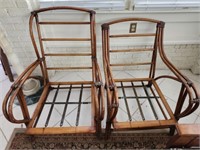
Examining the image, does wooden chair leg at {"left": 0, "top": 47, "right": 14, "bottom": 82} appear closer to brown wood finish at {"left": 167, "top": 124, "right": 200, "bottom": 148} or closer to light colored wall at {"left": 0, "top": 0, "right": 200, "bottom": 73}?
light colored wall at {"left": 0, "top": 0, "right": 200, "bottom": 73}

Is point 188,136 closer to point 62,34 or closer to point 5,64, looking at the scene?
point 62,34

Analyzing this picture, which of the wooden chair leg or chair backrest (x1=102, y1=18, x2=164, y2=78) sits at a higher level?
chair backrest (x1=102, y1=18, x2=164, y2=78)

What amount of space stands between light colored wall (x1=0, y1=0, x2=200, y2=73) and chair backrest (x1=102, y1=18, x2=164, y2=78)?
41 millimetres

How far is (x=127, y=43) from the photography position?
1.66 meters

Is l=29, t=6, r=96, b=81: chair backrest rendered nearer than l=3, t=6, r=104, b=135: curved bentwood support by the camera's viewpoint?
No

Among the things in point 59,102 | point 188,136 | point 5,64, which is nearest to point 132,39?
point 59,102

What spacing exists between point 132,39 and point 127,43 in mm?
66

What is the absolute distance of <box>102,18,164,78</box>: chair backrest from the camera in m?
1.28

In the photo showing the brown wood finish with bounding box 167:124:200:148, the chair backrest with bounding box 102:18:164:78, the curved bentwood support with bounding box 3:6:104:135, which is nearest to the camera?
the brown wood finish with bounding box 167:124:200:148

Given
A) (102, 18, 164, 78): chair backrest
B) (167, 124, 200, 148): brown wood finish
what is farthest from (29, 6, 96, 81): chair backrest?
(167, 124, 200, 148): brown wood finish

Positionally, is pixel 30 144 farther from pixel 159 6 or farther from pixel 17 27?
Answer: pixel 159 6

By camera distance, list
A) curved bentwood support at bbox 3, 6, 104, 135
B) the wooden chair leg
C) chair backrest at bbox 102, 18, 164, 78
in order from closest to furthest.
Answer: curved bentwood support at bbox 3, 6, 104, 135, chair backrest at bbox 102, 18, 164, 78, the wooden chair leg

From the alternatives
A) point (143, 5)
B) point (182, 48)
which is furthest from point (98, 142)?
point (182, 48)

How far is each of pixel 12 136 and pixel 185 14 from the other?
1.89 meters
